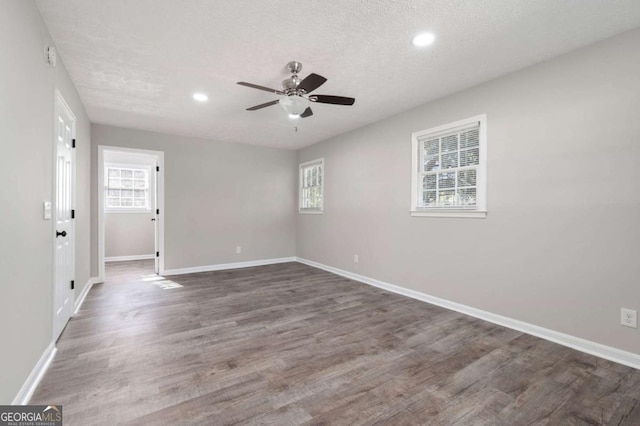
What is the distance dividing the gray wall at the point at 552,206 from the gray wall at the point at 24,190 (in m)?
3.78

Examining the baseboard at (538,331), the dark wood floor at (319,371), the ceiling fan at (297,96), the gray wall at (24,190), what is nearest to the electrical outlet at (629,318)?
the baseboard at (538,331)

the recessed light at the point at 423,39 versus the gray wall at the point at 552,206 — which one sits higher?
the recessed light at the point at 423,39

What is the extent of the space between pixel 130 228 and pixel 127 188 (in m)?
1.00

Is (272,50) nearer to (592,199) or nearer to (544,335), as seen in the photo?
(592,199)

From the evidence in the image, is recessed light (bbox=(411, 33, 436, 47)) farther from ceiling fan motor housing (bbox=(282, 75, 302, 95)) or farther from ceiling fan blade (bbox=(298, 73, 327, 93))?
ceiling fan motor housing (bbox=(282, 75, 302, 95))

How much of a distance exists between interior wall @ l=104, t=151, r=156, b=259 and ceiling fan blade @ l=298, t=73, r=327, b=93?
5327mm

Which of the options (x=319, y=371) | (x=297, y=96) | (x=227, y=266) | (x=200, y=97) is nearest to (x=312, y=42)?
(x=297, y=96)

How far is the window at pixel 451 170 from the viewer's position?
124 inches

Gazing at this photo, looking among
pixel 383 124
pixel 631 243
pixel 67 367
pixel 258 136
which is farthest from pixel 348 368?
pixel 258 136

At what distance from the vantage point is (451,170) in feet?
11.3

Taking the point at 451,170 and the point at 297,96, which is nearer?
the point at 297,96

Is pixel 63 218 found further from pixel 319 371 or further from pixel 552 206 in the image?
pixel 552 206

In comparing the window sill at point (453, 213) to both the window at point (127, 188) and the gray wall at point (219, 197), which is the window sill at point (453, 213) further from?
the window at point (127, 188)

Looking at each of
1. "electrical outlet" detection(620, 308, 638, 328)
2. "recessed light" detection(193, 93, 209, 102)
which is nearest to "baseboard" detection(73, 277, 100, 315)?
"recessed light" detection(193, 93, 209, 102)
